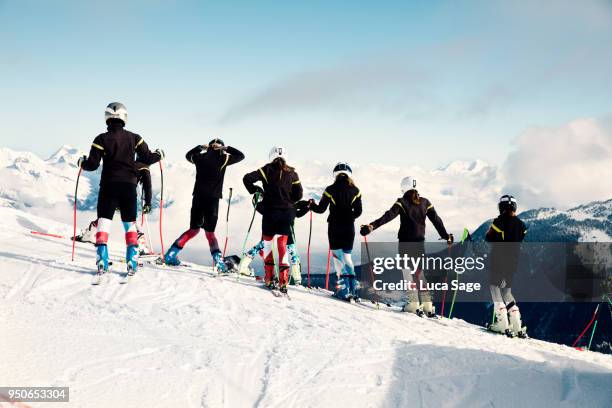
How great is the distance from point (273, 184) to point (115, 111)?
10.7ft

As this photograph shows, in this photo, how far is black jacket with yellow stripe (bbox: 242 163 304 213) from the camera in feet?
34.7

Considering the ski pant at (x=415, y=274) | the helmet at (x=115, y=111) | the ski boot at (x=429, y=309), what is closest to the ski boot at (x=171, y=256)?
the helmet at (x=115, y=111)

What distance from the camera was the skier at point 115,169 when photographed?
975 cm

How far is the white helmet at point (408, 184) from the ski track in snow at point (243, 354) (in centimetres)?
281

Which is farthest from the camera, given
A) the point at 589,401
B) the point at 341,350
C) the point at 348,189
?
the point at 348,189

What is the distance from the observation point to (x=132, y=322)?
26.5ft

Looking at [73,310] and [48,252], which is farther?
[48,252]

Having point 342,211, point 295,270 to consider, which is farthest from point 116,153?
point 295,270

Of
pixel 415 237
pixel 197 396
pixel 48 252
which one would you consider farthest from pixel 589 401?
pixel 48 252

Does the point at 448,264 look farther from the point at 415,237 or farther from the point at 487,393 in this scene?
the point at 487,393

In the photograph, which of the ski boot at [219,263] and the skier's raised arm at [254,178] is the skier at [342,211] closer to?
the skier's raised arm at [254,178]

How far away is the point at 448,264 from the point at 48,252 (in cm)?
1003

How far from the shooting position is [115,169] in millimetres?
9828

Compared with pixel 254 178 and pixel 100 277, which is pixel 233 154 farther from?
pixel 100 277
